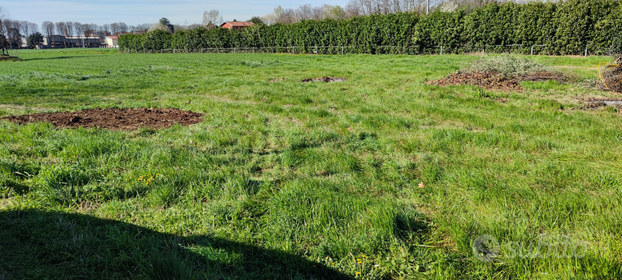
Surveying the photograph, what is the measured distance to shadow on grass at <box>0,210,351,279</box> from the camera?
2338mm

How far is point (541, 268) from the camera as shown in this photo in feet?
7.16

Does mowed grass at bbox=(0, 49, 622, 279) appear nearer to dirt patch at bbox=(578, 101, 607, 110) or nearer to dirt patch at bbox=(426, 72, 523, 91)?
dirt patch at bbox=(578, 101, 607, 110)

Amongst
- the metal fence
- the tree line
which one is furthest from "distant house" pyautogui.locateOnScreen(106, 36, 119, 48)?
the metal fence

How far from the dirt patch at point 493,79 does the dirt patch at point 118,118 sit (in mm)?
7895

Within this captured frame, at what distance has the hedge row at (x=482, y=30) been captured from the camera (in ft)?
72.8

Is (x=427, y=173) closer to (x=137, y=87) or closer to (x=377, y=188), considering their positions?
(x=377, y=188)

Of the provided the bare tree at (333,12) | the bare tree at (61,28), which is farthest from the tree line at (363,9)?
the bare tree at (61,28)

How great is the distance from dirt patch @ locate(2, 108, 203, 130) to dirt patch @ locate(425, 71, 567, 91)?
7.89 m

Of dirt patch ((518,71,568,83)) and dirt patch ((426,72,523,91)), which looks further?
dirt patch ((518,71,568,83))

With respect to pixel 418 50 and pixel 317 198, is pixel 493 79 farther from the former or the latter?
pixel 418 50

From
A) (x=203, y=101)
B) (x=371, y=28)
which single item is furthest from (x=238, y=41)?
(x=203, y=101)

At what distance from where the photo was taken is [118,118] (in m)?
6.97

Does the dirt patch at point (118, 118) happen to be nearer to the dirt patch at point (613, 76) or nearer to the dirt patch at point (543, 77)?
the dirt patch at point (543, 77)

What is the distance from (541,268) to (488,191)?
1117 mm
